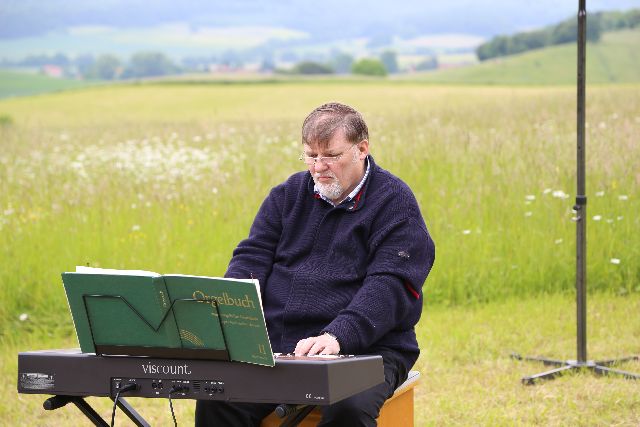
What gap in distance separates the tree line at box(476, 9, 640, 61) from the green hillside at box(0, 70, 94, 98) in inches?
795

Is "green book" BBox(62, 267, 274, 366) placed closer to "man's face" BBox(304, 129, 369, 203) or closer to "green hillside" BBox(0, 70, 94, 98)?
"man's face" BBox(304, 129, 369, 203)

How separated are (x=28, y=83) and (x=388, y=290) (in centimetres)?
4110

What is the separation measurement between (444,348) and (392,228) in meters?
2.61

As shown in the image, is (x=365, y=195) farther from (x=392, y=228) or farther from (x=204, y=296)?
(x=204, y=296)

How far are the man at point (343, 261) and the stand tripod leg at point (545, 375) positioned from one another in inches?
74.6

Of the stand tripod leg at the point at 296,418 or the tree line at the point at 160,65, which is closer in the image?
the stand tripod leg at the point at 296,418

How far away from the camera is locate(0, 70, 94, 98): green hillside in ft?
126

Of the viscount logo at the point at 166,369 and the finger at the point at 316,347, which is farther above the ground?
the viscount logo at the point at 166,369

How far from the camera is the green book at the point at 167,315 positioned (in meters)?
2.71

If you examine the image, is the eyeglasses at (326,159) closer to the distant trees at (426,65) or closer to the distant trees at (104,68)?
the distant trees at (104,68)

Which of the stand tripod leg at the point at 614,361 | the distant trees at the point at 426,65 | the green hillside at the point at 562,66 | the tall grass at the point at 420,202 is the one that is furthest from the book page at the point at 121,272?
the distant trees at the point at 426,65

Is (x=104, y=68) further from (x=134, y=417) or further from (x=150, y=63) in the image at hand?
(x=134, y=417)

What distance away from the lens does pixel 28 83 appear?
138 feet

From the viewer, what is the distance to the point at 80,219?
7.49 metres
